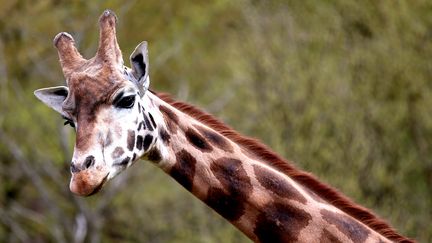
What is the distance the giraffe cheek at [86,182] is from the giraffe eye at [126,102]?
562 millimetres

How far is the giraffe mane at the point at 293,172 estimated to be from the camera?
980cm

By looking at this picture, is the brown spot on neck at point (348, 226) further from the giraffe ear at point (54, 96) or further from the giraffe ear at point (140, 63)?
the giraffe ear at point (54, 96)

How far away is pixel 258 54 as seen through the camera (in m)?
22.5

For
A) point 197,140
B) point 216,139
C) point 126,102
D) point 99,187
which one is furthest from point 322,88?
point 99,187

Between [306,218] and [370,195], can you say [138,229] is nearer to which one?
[370,195]

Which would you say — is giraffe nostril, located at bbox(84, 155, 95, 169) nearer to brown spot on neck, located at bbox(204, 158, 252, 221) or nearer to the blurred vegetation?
brown spot on neck, located at bbox(204, 158, 252, 221)

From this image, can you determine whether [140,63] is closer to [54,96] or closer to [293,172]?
[54,96]

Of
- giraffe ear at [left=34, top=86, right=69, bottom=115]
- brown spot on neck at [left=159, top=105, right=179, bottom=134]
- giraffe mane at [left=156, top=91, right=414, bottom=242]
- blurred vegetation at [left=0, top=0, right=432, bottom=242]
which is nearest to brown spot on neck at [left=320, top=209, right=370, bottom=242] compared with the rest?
giraffe mane at [left=156, top=91, right=414, bottom=242]

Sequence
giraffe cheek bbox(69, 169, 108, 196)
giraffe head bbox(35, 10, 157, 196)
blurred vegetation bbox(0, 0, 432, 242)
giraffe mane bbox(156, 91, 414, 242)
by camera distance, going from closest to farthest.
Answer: giraffe cheek bbox(69, 169, 108, 196) → giraffe head bbox(35, 10, 157, 196) → giraffe mane bbox(156, 91, 414, 242) → blurred vegetation bbox(0, 0, 432, 242)

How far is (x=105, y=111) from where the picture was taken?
9078 millimetres

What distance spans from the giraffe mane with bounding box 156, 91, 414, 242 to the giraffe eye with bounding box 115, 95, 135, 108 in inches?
25.0

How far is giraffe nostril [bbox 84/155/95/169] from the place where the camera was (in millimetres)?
8742

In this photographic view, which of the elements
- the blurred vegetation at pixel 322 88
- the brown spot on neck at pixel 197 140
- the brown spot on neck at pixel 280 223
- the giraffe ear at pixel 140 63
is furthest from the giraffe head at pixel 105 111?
the blurred vegetation at pixel 322 88

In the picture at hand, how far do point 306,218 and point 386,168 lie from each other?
11886 millimetres
